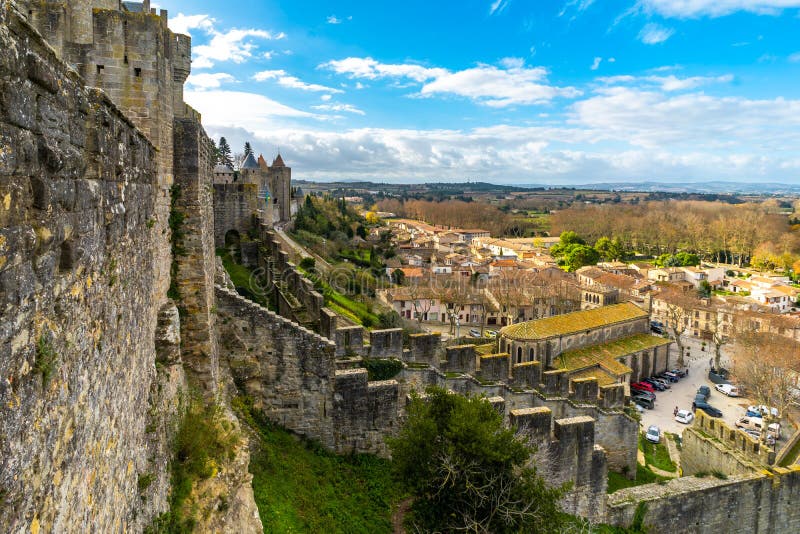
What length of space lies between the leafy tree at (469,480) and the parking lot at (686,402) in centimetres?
2019

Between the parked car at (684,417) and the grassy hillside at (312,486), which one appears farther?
the parked car at (684,417)

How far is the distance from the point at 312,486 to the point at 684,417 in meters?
24.6

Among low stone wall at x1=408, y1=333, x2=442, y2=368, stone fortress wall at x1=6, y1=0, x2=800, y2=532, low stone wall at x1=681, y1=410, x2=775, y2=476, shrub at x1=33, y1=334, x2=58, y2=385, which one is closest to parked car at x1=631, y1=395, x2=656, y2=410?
low stone wall at x1=681, y1=410, x2=775, y2=476

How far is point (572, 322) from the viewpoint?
97.6 feet

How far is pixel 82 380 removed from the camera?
3.19 m

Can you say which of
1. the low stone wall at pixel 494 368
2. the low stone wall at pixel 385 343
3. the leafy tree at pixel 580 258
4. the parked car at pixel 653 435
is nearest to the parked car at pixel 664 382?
the parked car at pixel 653 435

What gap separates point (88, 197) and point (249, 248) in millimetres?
16459

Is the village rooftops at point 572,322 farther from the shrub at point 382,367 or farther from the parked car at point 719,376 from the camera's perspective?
the shrub at point 382,367

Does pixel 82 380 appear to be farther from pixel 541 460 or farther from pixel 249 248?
pixel 249 248

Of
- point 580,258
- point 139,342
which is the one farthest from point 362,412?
point 580,258

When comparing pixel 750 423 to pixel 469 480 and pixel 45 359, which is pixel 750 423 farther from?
pixel 45 359

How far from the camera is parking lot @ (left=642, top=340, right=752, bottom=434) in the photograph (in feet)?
88.8

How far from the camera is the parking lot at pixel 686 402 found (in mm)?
27062

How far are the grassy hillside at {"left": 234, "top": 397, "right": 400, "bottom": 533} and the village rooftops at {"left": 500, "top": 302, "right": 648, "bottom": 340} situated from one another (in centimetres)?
1697
